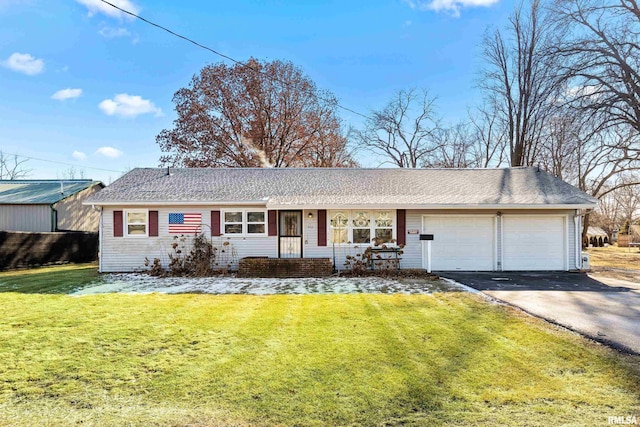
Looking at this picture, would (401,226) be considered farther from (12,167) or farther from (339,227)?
(12,167)

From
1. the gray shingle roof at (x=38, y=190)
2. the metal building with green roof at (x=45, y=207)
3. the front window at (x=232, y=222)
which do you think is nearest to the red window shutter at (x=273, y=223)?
the front window at (x=232, y=222)

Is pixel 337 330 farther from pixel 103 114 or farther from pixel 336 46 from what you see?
pixel 103 114

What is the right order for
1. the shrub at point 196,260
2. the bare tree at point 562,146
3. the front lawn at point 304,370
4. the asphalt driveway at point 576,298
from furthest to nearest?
1. the bare tree at point 562,146
2. the shrub at point 196,260
3. the asphalt driveway at point 576,298
4. the front lawn at point 304,370

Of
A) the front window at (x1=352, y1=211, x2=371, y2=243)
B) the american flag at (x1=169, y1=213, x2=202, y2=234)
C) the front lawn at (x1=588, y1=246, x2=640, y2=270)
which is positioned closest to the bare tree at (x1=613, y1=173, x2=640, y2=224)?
the front lawn at (x1=588, y1=246, x2=640, y2=270)

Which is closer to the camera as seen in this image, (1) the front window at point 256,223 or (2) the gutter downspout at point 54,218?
(1) the front window at point 256,223

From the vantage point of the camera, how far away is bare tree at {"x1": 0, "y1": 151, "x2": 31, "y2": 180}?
3784 centimetres

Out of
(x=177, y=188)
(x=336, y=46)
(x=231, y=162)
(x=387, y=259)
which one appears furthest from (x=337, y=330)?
(x=231, y=162)

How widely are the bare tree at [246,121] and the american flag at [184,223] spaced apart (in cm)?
1232

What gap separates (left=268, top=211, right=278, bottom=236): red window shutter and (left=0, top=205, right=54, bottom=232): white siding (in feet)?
43.5

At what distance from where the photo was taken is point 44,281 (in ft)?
32.7

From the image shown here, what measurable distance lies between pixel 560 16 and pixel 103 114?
2545 centimetres

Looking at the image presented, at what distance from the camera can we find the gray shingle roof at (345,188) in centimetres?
1149

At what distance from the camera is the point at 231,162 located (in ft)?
78.3

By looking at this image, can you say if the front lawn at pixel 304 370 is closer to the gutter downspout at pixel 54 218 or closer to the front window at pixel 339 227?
the front window at pixel 339 227
